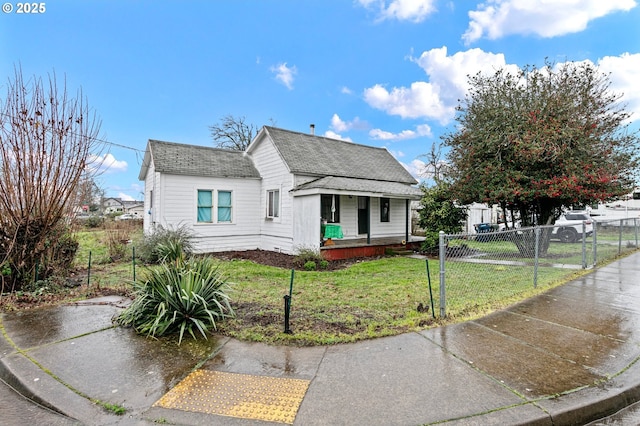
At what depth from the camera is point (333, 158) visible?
51.5 ft

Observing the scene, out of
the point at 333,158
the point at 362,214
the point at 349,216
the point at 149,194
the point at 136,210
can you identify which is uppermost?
the point at 333,158

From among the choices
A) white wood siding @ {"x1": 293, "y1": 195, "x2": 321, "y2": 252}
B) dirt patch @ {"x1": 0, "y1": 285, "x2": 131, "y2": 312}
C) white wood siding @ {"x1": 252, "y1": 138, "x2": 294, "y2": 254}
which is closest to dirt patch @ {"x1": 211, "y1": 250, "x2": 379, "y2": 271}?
white wood siding @ {"x1": 252, "y1": 138, "x2": 294, "y2": 254}

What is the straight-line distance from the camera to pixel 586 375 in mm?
3170

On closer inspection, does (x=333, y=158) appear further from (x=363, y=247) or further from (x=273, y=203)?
(x=363, y=247)

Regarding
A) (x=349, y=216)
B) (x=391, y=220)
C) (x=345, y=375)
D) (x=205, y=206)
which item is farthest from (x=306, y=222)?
(x=345, y=375)

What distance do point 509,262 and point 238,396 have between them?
904 cm

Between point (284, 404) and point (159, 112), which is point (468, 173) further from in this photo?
point (159, 112)

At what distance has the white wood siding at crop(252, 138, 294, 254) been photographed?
13.4 meters

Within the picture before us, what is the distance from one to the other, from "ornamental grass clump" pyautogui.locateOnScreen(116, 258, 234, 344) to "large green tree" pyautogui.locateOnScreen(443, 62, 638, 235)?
9.60 metres

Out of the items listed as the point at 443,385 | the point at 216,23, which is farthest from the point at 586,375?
the point at 216,23

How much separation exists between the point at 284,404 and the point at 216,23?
1270 cm

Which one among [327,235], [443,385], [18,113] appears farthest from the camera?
[327,235]

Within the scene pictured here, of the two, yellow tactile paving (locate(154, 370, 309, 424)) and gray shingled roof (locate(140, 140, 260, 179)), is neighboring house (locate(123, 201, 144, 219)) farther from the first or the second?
yellow tactile paving (locate(154, 370, 309, 424))

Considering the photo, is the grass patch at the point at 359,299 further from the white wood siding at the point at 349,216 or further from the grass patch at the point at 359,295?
the white wood siding at the point at 349,216
